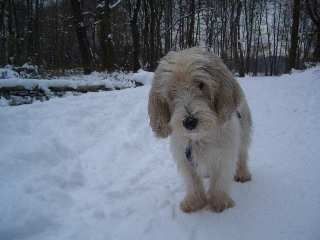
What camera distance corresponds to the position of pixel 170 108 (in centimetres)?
369

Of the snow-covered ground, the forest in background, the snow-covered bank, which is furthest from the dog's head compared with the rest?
the forest in background

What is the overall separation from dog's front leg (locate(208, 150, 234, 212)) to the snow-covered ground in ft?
0.30

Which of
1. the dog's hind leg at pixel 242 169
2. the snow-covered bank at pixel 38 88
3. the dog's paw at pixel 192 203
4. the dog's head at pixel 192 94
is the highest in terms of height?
the dog's head at pixel 192 94

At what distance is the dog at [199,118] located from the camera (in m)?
3.44

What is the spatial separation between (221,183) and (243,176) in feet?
2.65

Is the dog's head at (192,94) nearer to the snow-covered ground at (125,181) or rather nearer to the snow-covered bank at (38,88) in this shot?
the snow-covered ground at (125,181)

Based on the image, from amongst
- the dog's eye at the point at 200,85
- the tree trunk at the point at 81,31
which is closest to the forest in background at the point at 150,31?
the tree trunk at the point at 81,31

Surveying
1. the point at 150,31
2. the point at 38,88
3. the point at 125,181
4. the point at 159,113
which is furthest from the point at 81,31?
the point at 159,113

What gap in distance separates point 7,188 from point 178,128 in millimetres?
2364

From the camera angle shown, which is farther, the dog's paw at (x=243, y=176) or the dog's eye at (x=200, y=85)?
Result: the dog's paw at (x=243, y=176)

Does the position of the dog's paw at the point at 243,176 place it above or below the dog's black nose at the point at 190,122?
below

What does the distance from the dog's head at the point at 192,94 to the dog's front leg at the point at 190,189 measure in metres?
0.50

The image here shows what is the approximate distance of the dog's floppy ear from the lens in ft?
12.3

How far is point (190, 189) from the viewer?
13.6ft
